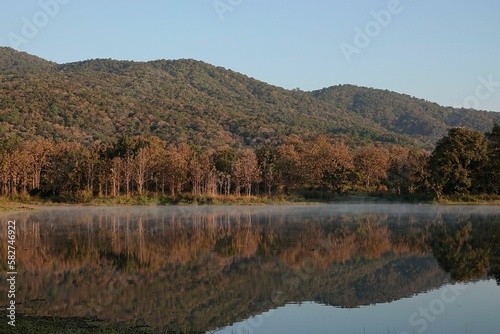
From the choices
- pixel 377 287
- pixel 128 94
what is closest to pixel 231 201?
pixel 377 287

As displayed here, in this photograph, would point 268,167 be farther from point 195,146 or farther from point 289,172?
point 195,146

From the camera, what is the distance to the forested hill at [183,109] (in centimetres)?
10081

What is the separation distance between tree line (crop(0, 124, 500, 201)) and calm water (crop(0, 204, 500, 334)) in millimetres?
29738

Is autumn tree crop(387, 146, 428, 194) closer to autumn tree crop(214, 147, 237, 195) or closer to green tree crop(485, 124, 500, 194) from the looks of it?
green tree crop(485, 124, 500, 194)

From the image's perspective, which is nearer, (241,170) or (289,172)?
(241,170)

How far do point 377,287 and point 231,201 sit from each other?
50507 mm

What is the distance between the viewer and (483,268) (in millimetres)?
20281

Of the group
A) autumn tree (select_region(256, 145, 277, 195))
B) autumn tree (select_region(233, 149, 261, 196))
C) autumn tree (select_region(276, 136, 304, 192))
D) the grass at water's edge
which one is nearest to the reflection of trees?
the grass at water's edge

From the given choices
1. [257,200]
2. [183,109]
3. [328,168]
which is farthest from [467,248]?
[183,109]

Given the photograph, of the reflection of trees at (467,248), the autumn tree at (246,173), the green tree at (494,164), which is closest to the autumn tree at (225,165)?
the autumn tree at (246,173)

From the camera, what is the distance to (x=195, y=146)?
93625 millimetres

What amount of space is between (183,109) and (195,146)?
36.6 metres

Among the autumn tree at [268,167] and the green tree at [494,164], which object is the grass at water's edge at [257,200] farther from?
the autumn tree at [268,167]

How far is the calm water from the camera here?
13914 millimetres
